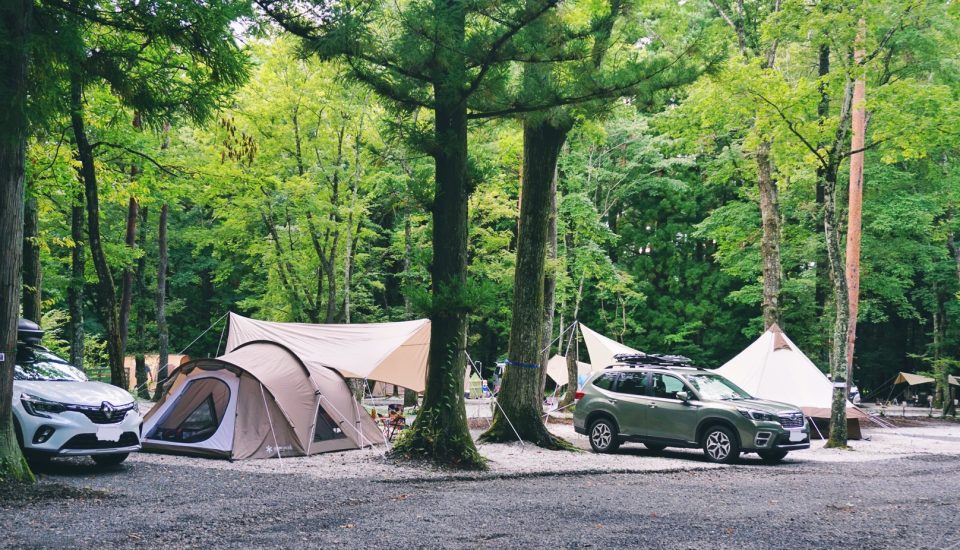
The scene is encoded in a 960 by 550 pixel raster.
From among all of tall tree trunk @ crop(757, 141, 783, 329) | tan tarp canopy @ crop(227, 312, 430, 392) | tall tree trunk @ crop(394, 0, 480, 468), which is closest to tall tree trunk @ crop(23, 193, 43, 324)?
tan tarp canopy @ crop(227, 312, 430, 392)

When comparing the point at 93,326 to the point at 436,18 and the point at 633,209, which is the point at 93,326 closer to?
the point at 633,209

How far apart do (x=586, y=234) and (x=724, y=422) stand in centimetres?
1380

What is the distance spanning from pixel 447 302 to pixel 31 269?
875 cm

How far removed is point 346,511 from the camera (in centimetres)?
729

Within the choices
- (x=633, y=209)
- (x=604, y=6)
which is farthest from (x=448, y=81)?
(x=633, y=209)

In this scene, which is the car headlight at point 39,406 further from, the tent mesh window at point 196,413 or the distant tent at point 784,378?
the distant tent at point 784,378

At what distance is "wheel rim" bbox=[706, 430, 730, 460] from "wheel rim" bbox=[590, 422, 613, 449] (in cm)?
177

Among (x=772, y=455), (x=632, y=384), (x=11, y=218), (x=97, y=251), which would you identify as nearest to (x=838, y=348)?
(x=772, y=455)

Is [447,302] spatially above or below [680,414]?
above

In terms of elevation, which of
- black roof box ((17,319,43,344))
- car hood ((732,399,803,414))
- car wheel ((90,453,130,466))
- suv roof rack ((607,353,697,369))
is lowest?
car wheel ((90,453,130,466))

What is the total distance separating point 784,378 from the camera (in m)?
17.7

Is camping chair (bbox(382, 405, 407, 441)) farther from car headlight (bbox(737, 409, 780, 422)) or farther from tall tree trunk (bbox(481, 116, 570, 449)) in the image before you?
car headlight (bbox(737, 409, 780, 422))

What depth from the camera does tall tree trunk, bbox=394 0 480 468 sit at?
10.8 metres

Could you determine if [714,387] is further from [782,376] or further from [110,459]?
[110,459]
